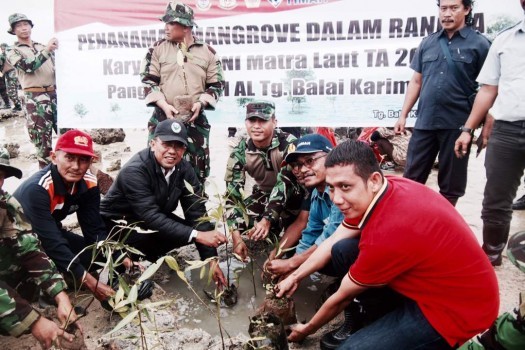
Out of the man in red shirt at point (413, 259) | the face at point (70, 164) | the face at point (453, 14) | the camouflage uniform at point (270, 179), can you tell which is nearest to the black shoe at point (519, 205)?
the face at point (453, 14)

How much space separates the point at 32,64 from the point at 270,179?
3.60 m

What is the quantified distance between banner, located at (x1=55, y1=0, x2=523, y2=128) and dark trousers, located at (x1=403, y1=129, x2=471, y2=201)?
146 centimetres

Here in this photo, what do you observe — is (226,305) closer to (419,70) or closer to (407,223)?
(407,223)

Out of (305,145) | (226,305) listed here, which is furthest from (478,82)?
(226,305)

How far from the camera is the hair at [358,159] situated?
1806 mm

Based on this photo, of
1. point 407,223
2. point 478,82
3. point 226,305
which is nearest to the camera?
point 407,223

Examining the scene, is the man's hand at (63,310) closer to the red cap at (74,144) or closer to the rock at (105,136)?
the red cap at (74,144)

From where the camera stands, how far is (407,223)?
169 centimetres

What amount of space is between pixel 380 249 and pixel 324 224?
46.8 inches

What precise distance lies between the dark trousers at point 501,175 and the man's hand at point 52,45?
502 centimetres

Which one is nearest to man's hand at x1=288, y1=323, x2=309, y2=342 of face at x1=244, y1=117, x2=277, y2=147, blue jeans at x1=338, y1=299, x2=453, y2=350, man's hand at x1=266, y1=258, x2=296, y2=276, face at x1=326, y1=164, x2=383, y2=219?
blue jeans at x1=338, y1=299, x2=453, y2=350

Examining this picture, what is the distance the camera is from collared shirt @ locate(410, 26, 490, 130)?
3.09 meters

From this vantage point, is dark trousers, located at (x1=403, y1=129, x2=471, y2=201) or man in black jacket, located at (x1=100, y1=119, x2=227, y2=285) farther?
dark trousers, located at (x1=403, y1=129, x2=471, y2=201)

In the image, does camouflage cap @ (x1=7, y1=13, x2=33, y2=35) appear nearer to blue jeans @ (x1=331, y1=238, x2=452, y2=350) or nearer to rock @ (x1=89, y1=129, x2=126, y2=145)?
rock @ (x1=89, y1=129, x2=126, y2=145)
